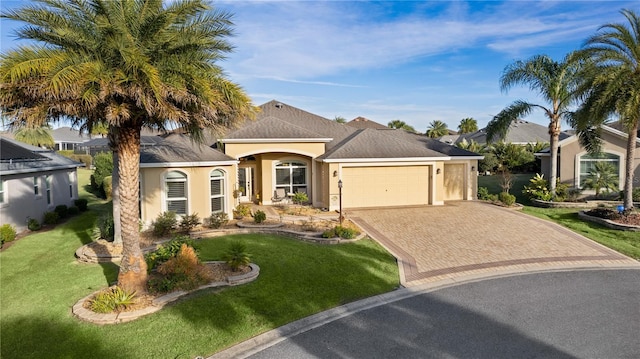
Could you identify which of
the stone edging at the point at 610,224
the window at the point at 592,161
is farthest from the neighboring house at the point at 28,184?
the window at the point at 592,161

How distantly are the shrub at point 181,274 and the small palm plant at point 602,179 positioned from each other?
22879mm

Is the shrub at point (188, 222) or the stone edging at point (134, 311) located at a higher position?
the shrub at point (188, 222)

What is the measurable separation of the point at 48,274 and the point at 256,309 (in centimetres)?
723

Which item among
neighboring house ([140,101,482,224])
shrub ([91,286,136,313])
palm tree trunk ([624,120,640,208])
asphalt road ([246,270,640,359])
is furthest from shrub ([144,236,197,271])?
palm tree trunk ([624,120,640,208])

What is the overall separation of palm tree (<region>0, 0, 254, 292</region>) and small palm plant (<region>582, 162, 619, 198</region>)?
72.3 ft

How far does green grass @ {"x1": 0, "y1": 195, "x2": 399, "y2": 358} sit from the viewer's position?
24.4ft

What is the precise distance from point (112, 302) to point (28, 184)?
14161 mm

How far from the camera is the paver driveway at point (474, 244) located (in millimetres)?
11938

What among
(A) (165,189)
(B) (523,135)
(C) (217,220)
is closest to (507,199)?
(C) (217,220)

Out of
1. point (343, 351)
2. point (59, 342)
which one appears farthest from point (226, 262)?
point (343, 351)

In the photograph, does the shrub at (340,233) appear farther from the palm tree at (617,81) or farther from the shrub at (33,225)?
the shrub at (33,225)

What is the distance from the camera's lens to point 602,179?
22266 mm

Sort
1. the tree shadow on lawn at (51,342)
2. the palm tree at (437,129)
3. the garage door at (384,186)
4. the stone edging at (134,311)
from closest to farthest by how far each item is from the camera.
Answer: the tree shadow on lawn at (51,342), the stone edging at (134,311), the garage door at (384,186), the palm tree at (437,129)

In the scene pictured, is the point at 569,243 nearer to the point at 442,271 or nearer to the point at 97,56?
the point at 442,271
